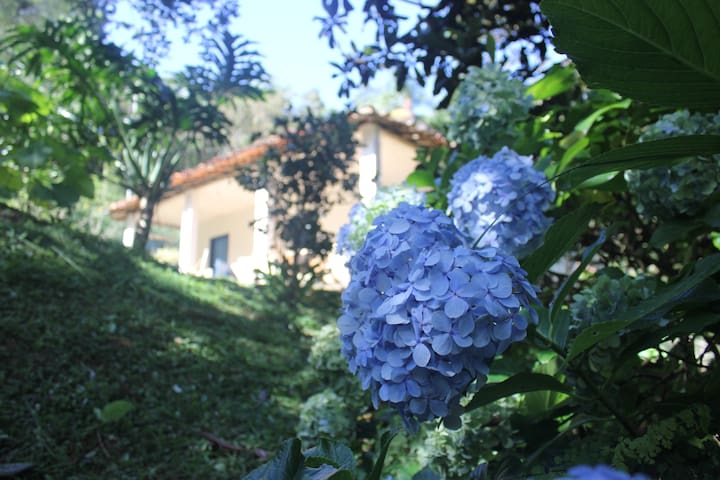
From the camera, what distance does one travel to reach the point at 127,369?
2.76 m

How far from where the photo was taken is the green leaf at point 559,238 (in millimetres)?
911

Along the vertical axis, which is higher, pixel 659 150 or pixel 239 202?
pixel 239 202

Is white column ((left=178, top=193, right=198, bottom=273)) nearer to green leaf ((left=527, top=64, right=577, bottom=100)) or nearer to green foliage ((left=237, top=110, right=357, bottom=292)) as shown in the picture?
green foliage ((left=237, top=110, right=357, bottom=292))

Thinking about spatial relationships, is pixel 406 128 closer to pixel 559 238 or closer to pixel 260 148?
pixel 260 148

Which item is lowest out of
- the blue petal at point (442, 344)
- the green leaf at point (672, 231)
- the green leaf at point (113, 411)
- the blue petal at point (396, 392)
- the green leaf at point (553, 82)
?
the green leaf at point (113, 411)

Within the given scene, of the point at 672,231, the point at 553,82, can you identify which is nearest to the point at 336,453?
the point at 672,231

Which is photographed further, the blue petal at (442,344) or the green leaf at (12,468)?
the green leaf at (12,468)

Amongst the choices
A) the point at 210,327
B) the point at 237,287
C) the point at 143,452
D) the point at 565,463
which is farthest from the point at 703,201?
the point at 237,287

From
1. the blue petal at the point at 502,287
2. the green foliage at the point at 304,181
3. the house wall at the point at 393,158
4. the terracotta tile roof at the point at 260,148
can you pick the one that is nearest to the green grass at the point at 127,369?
the green foliage at the point at 304,181

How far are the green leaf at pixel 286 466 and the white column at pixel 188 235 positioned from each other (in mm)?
10000

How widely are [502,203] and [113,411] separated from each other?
171 centimetres

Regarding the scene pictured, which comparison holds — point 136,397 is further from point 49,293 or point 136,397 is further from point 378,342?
point 378,342

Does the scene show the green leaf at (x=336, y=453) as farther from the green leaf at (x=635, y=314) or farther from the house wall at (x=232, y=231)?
the house wall at (x=232, y=231)

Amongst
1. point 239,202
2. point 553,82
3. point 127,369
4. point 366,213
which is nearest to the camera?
point 366,213
